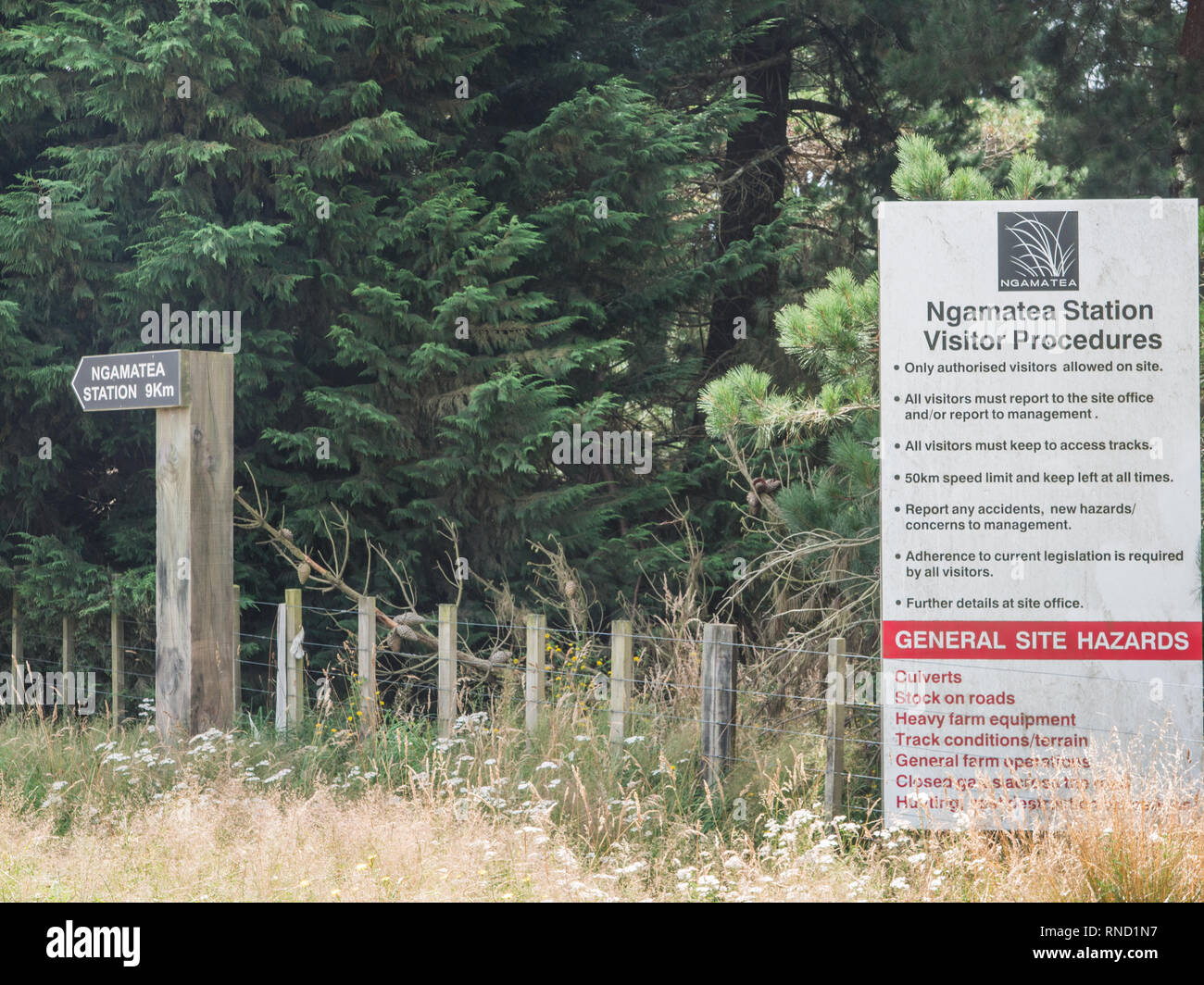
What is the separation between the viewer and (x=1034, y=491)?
16.6 feet

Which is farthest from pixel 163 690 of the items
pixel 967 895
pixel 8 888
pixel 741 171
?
pixel 741 171

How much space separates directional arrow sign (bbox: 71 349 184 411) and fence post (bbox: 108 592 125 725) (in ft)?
8.60

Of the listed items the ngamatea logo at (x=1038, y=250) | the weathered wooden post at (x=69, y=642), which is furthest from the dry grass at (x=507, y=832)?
the weathered wooden post at (x=69, y=642)

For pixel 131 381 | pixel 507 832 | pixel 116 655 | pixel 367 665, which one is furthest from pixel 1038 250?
pixel 116 655

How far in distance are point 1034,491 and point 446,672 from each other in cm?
343

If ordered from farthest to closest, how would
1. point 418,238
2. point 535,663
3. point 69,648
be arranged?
point 418,238, point 69,648, point 535,663

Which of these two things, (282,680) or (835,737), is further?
(282,680)

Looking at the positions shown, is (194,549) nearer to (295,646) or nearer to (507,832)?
(295,646)

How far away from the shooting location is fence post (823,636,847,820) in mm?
5633

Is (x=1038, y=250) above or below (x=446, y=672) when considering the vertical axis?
above

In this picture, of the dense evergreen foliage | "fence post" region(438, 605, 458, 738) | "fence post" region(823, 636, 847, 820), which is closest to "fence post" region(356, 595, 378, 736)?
"fence post" region(438, 605, 458, 738)

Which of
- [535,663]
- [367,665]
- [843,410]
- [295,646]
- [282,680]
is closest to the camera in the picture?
[843,410]

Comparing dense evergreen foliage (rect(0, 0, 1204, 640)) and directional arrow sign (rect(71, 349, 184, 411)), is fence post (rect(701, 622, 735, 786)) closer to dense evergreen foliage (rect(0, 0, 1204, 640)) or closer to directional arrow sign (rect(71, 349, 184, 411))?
dense evergreen foliage (rect(0, 0, 1204, 640))

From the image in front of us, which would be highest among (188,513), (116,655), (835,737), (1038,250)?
(1038,250)
